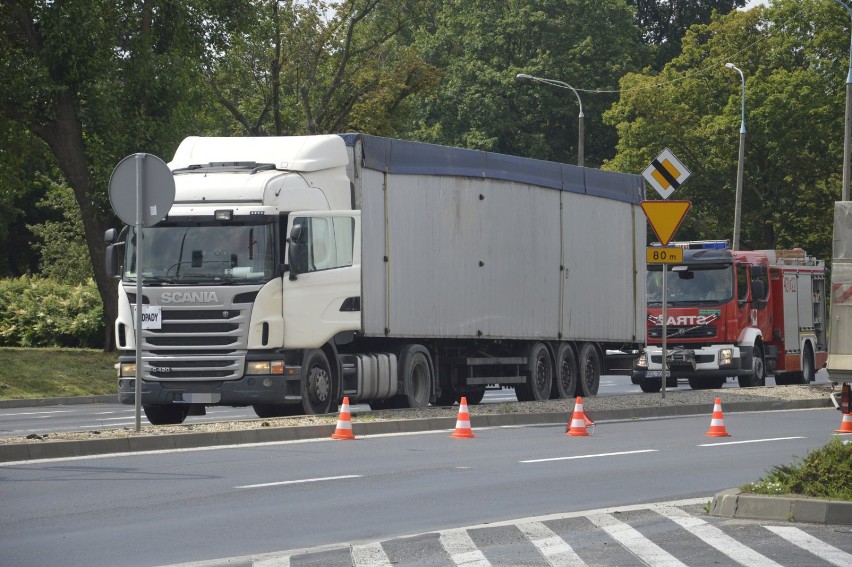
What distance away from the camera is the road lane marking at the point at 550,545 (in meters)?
9.16

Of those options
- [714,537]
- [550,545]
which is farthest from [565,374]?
[550,545]

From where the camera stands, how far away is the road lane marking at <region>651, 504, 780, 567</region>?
9.24 metres

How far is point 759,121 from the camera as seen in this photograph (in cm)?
5878

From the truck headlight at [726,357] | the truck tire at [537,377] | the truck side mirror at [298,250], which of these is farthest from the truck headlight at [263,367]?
the truck headlight at [726,357]

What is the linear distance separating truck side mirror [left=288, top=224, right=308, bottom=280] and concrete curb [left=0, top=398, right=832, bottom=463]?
232 cm

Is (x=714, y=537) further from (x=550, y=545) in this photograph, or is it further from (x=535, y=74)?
(x=535, y=74)

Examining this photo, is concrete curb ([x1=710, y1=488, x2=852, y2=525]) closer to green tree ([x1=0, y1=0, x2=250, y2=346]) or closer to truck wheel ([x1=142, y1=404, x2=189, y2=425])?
truck wheel ([x1=142, y1=404, x2=189, y2=425])

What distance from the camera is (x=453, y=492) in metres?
12.8

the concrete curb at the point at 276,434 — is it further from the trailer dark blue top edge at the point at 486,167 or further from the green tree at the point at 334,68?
the green tree at the point at 334,68

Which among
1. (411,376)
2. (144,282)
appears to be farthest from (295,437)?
(411,376)

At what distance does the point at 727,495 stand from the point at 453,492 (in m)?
2.43

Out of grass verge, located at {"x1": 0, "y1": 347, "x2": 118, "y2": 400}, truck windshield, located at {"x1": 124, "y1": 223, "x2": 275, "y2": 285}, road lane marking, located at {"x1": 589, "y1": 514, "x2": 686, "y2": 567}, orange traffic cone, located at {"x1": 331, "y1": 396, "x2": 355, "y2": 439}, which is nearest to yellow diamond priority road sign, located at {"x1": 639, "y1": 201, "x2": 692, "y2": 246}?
truck windshield, located at {"x1": 124, "y1": 223, "x2": 275, "y2": 285}

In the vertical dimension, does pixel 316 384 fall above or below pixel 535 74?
below

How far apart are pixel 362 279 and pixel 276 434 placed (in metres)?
4.04
